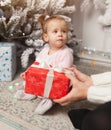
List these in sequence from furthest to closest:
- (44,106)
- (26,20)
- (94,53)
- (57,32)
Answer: (94,53), (26,20), (57,32), (44,106)

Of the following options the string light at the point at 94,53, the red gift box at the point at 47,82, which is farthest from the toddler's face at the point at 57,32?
the string light at the point at 94,53

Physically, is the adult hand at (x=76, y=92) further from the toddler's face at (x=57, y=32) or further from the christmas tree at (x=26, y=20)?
the christmas tree at (x=26, y=20)

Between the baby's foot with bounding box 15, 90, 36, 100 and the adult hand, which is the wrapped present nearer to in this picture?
the baby's foot with bounding box 15, 90, 36, 100

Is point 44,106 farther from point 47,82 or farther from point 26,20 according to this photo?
point 26,20

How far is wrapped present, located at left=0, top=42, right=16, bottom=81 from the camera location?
4.50ft

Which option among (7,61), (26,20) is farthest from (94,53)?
(7,61)

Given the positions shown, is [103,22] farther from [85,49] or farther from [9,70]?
[9,70]

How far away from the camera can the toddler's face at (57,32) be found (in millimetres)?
1232

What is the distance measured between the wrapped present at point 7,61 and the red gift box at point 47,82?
13.8 inches

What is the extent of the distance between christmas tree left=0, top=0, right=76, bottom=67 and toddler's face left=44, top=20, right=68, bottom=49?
0.26 metres

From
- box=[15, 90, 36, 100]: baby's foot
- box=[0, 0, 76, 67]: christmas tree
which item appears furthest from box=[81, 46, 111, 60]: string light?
box=[15, 90, 36, 100]: baby's foot

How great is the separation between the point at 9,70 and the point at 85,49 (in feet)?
2.45

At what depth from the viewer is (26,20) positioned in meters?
1.54

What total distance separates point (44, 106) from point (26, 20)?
0.66 m
